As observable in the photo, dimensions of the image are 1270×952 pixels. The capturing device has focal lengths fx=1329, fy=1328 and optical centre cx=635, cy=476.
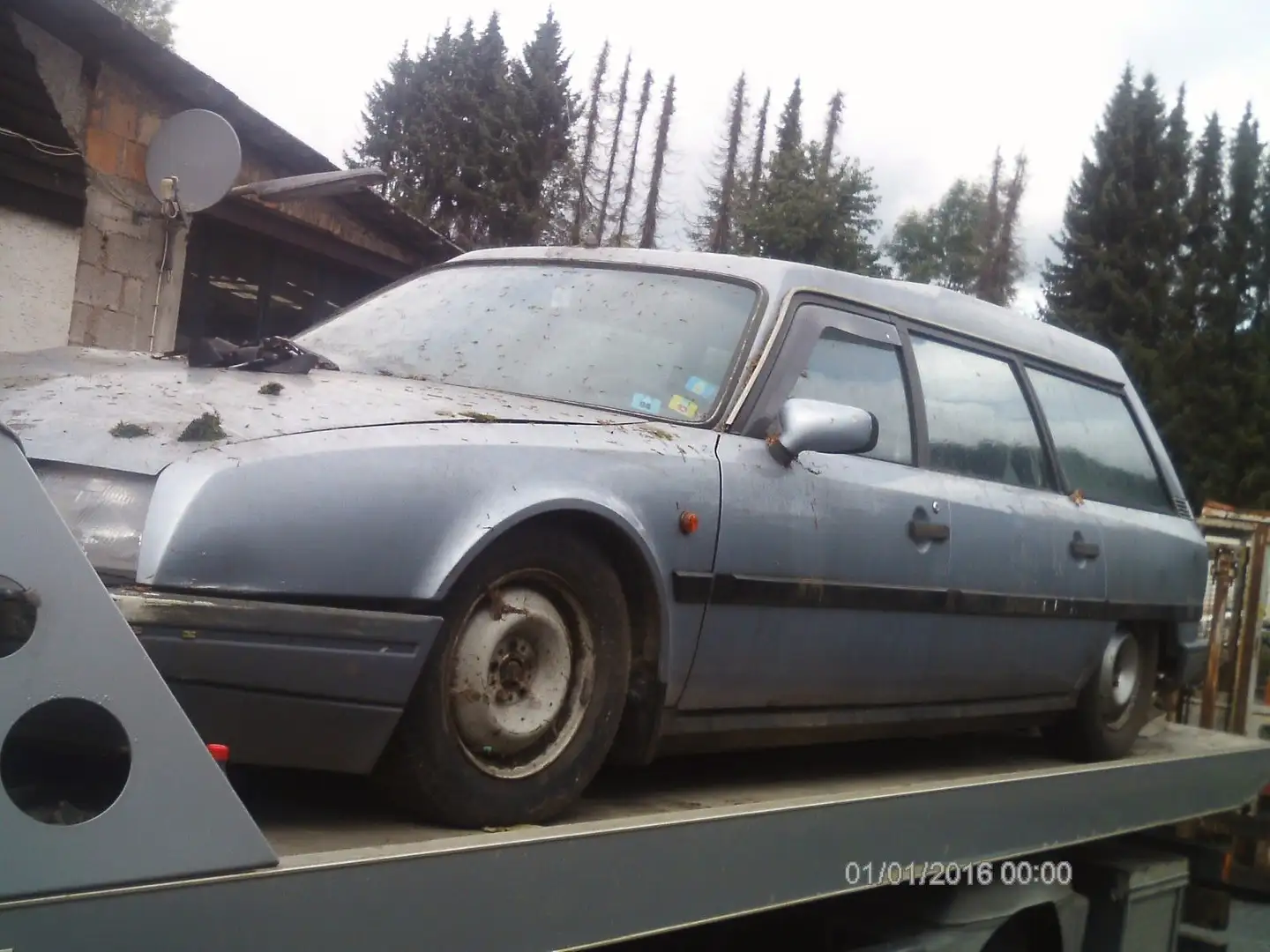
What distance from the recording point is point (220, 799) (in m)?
1.76

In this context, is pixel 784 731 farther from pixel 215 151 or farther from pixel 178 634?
pixel 215 151

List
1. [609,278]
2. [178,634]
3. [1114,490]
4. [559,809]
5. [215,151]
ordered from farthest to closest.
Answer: [215,151] → [1114,490] → [609,278] → [559,809] → [178,634]

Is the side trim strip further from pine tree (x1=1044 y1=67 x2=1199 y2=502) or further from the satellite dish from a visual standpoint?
pine tree (x1=1044 y1=67 x2=1199 y2=502)

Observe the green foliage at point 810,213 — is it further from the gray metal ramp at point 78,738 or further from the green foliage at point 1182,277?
the gray metal ramp at point 78,738

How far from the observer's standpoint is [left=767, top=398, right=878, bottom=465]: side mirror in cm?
315

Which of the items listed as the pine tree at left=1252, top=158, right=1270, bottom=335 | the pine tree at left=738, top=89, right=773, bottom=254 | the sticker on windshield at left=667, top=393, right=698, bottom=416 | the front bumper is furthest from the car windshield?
the pine tree at left=1252, top=158, right=1270, bottom=335

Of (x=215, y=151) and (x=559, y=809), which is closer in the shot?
(x=559, y=809)

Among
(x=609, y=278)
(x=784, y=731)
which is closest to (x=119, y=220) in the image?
(x=609, y=278)

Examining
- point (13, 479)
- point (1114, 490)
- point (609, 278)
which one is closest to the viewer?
point (13, 479)

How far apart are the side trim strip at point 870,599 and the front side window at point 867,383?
408 mm

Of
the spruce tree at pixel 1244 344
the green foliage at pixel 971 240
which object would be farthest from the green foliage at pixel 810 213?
the green foliage at pixel 971 240

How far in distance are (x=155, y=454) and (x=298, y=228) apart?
32.3ft

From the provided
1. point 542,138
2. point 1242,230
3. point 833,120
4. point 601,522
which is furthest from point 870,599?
point 833,120

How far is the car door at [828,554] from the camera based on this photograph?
10.2 feet
